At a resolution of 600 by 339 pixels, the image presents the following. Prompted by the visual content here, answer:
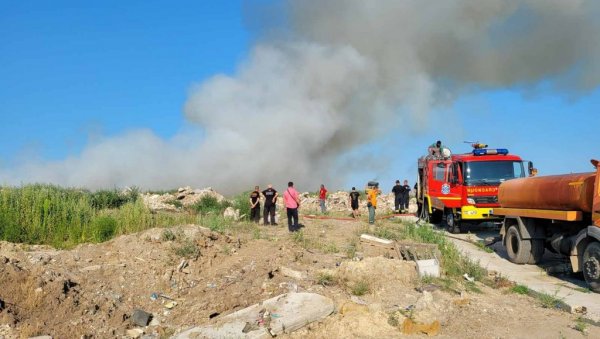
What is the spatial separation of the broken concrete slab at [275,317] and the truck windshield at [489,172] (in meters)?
11.9

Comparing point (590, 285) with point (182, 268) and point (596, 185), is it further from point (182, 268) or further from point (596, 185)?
point (182, 268)

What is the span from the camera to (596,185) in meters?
10.3

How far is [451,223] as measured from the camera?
19859 millimetres

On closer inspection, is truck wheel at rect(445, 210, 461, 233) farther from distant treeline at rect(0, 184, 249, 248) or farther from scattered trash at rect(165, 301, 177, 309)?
scattered trash at rect(165, 301, 177, 309)

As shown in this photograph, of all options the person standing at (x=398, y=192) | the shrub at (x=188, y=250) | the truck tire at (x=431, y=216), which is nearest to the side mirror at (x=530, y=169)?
the truck tire at (x=431, y=216)

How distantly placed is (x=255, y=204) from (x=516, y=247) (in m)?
9.13

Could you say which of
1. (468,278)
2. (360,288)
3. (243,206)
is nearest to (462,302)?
(360,288)

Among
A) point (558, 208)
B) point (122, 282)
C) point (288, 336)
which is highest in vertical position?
point (558, 208)

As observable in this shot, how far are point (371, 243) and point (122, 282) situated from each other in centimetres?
623

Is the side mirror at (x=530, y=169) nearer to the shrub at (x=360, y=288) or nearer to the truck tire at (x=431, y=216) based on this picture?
the truck tire at (x=431, y=216)

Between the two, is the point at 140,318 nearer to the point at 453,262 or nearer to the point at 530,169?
the point at 453,262

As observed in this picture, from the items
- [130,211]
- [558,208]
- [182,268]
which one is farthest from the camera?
[130,211]


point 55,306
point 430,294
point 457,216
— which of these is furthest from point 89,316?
point 457,216

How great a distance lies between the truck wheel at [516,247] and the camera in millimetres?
13234
